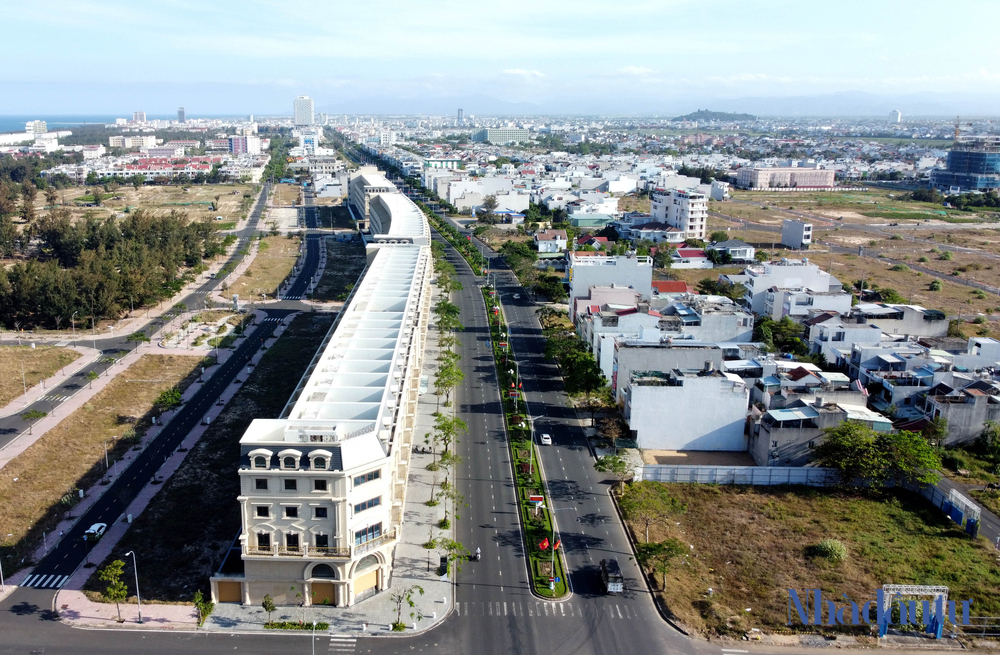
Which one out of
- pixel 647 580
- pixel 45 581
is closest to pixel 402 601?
pixel 647 580

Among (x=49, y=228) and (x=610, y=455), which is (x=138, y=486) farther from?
(x=49, y=228)

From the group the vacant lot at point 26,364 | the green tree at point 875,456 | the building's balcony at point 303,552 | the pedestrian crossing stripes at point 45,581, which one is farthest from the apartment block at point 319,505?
the vacant lot at point 26,364

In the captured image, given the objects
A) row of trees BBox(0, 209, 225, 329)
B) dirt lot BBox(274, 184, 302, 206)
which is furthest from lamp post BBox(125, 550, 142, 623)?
dirt lot BBox(274, 184, 302, 206)

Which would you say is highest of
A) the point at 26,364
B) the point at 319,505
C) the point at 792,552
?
the point at 319,505

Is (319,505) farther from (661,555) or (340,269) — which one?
(340,269)

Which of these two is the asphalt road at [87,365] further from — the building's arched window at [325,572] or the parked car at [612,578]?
the parked car at [612,578]

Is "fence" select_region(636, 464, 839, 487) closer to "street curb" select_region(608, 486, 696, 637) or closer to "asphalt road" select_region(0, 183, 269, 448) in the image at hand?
"street curb" select_region(608, 486, 696, 637)
